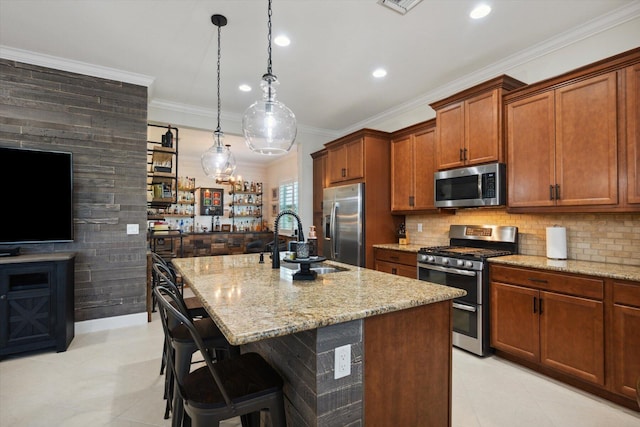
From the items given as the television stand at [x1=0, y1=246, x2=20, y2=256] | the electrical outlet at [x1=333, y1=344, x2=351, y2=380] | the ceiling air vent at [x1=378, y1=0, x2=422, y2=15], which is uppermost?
the ceiling air vent at [x1=378, y1=0, x2=422, y2=15]

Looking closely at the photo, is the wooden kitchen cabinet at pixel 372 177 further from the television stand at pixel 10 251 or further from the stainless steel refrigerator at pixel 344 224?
the television stand at pixel 10 251

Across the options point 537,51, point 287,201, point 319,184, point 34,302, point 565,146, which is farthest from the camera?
point 287,201

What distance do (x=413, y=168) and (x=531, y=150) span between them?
59.0 inches

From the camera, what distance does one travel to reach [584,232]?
2.75 meters

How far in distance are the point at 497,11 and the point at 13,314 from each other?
4888 mm

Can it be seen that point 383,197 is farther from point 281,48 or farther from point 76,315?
point 76,315

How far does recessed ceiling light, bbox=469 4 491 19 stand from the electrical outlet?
107 inches

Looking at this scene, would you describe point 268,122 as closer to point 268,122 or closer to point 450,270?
point 268,122

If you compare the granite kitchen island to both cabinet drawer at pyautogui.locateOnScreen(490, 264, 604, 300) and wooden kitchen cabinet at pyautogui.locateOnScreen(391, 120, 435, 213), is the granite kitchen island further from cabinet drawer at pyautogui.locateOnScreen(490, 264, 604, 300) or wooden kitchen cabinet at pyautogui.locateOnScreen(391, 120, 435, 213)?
wooden kitchen cabinet at pyautogui.locateOnScreen(391, 120, 435, 213)

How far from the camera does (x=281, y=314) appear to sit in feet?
3.87

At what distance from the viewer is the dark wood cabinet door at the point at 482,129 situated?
3059 millimetres

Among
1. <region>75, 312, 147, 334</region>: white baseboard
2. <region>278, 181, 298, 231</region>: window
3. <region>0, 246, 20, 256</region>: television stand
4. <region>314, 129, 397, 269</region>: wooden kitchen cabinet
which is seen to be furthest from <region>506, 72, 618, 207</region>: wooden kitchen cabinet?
<region>278, 181, 298, 231</region>: window

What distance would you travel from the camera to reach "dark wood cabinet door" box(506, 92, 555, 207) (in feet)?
8.93

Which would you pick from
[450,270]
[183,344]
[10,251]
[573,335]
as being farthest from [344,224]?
[10,251]
